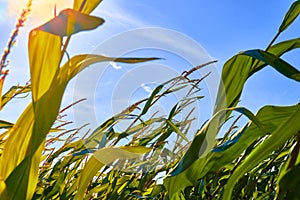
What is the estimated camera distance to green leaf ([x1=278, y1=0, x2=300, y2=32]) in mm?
579

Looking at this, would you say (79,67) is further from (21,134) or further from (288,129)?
(288,129)

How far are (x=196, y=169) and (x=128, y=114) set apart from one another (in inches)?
23.0

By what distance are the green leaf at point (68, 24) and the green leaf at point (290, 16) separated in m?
0.33

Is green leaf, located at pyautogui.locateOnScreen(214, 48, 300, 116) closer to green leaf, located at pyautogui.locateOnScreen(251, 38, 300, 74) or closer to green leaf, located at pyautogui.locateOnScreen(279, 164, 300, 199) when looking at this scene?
green leaf, located at pyautogui.locateOnScreen(251, 38, 300, 74)

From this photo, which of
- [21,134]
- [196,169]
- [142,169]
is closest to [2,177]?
[21,134]

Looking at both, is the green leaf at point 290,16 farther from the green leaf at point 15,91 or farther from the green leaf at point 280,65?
the green leaf at point 15,91

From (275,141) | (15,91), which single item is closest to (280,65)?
(275,141)

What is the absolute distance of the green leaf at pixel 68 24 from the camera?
36cm

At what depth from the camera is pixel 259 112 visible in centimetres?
53

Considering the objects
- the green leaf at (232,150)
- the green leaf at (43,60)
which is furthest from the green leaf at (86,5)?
the green leaf at (232,150)

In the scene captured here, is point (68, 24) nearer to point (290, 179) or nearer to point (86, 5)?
point (86, 5)

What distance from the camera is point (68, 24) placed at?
38 cm

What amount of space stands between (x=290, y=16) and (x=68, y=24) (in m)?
0.35

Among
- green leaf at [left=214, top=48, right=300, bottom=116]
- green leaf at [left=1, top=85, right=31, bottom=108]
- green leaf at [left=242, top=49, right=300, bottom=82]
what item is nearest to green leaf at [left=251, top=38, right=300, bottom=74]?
green leaf at [left=214, top=48, right=300, bottom=116]
